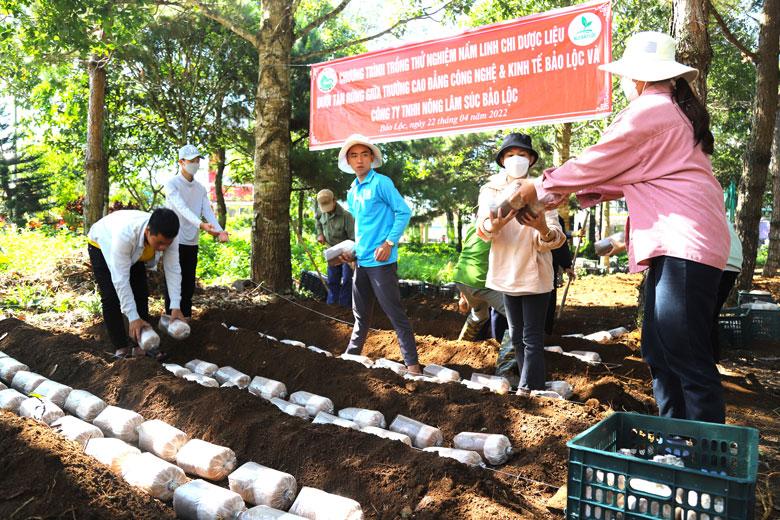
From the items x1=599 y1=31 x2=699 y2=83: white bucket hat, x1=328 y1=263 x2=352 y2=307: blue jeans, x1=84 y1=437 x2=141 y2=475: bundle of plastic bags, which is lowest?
x1=84 y1=437 x2=141 y2=475: bundle of plastic bags

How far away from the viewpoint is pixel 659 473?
69.6 inches

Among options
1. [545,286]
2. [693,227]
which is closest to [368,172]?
[545,286]

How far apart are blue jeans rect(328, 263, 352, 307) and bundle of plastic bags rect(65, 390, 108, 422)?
3.91m

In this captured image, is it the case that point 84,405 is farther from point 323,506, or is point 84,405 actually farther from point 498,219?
point 498,219

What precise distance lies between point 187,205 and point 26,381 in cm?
237

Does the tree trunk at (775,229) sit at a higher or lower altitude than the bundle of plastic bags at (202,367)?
higher

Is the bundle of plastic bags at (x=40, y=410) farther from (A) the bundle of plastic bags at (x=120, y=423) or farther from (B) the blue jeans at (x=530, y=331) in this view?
(B) the blue jeans at (x=530, y=331)

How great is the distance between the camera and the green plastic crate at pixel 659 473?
171 centimetres

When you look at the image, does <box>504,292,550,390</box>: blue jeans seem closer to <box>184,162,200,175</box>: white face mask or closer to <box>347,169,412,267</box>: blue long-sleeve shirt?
<box>347,169,412,267</box>: blue long-sleeve shirt

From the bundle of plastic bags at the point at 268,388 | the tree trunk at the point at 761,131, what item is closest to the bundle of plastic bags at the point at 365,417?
the bundle of plastic bags at the point at 268,388

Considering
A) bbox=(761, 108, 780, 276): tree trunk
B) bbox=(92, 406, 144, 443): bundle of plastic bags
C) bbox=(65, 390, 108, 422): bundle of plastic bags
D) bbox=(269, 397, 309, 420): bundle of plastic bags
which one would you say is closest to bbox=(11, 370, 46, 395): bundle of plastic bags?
bbox=(65, 390, 108, 422): bundle of plastic bags

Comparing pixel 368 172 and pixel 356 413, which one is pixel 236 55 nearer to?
pixel 368 172

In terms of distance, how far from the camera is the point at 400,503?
2.58 meters

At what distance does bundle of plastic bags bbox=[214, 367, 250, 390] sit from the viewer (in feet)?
14.7
